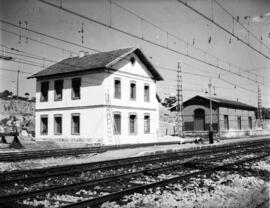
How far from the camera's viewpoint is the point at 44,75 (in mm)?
31234

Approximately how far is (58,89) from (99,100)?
5.09 metres

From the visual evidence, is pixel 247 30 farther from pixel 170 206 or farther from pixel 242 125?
pixel 242 125

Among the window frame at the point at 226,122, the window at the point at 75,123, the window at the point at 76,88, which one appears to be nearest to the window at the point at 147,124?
the window at the point at 75,123

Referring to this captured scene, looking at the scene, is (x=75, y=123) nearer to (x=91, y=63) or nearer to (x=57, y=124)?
(x=57, y=124)

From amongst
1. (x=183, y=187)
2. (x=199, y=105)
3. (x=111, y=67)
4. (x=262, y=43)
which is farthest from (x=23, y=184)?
(x=199, y=105)

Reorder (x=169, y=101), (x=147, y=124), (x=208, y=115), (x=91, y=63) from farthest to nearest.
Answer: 1. (x=169, y=101)
2. (x=208, y=115)
3. (x=147, y=124)
4. (x=91, y=63)

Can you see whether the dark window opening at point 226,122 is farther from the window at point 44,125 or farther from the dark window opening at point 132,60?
the window at point 44,125

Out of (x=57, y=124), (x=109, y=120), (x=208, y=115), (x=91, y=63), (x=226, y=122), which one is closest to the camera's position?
(x=109, y=120)

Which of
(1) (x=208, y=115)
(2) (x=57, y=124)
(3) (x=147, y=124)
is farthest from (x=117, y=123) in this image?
(1) (x=208, y=115)

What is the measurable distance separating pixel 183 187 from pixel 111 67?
20674 mm

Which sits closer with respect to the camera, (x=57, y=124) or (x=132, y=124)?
(x=57, y=124)

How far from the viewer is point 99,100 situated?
27.9 meters

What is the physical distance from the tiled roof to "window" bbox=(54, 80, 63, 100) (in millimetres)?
869

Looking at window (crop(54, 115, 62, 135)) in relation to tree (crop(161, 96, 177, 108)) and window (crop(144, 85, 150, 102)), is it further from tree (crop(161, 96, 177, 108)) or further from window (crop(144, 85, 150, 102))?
tree (crop(161, 96, 177, 108))
